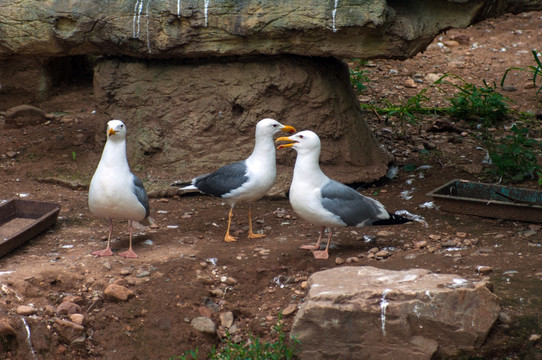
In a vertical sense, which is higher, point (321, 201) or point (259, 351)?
point (321, 201)

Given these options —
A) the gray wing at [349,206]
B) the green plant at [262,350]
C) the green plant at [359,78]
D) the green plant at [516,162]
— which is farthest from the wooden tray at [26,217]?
the green plant at [359,78]

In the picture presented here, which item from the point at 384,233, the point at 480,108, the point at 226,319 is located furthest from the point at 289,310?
the point at 480,108

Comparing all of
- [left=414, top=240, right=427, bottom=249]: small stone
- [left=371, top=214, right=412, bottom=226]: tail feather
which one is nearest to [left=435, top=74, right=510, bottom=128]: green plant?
[left=414, top=240, right=427, bottom=249]: small stone

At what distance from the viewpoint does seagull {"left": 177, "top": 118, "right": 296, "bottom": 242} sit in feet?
18.5

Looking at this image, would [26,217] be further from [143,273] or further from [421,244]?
[421,244]

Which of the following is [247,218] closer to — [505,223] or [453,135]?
[505,223]

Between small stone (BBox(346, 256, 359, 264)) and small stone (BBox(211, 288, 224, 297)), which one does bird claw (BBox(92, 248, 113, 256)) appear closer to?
small stone (BBox(211, 288, 224, 297))

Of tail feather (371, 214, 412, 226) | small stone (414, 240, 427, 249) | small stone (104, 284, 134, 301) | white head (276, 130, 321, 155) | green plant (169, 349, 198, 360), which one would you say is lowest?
green plant (169, 349, 198, 360)

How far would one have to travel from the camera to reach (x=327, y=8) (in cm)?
602

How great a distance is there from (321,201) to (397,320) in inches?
54.3

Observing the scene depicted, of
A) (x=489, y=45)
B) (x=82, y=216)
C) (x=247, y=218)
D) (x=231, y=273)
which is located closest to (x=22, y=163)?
(x=82, y=216)

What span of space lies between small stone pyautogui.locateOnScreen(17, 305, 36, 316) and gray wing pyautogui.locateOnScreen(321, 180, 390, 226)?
2.10m

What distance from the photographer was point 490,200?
5875 mm

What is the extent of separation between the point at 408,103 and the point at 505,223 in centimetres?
344
